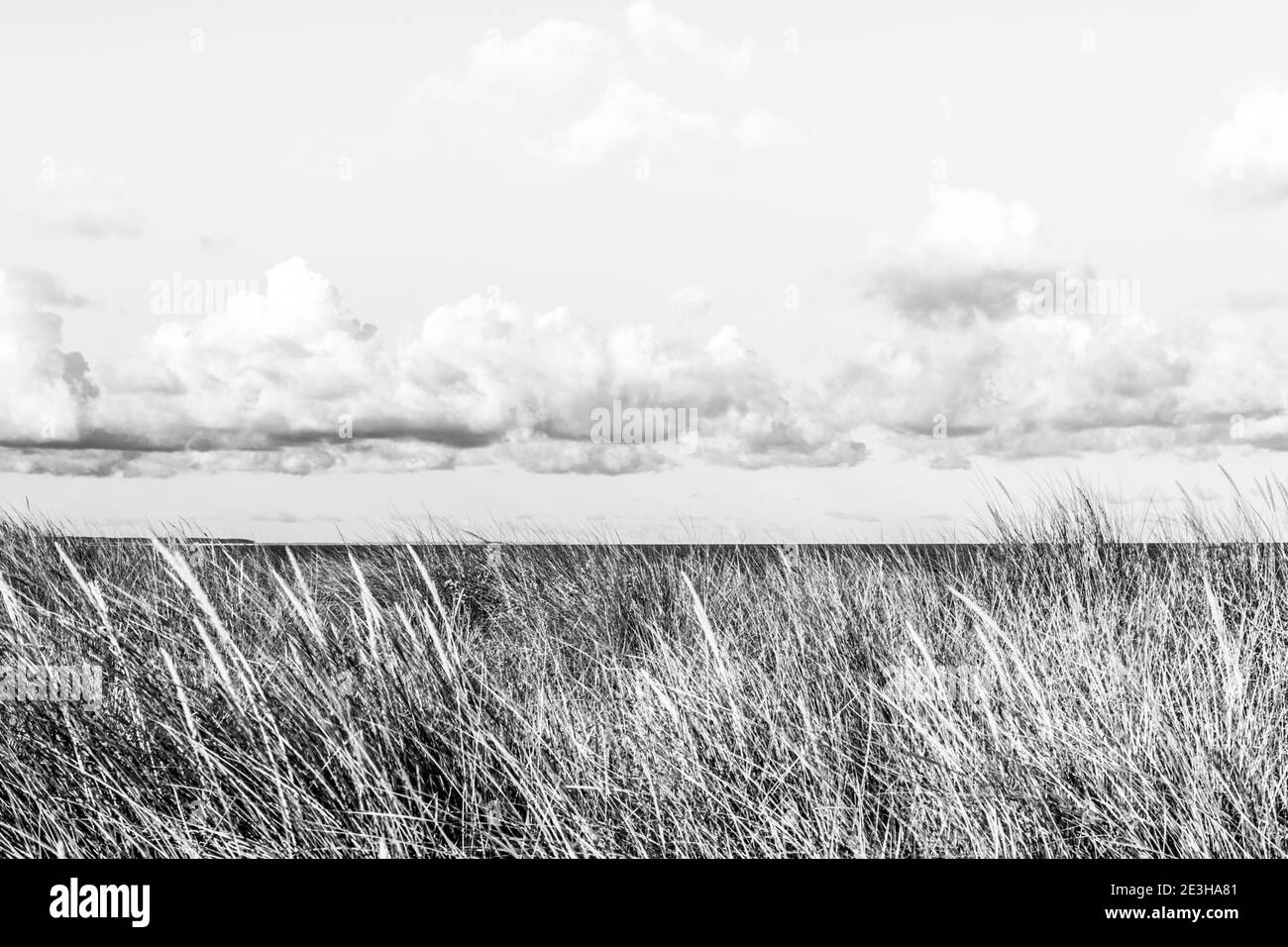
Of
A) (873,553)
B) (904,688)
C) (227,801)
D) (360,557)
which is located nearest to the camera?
(227,801)

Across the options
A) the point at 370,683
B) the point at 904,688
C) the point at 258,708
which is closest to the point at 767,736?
the point at 904,688

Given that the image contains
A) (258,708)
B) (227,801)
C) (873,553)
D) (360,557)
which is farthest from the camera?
(360,557)

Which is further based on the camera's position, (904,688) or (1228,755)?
(904,688)

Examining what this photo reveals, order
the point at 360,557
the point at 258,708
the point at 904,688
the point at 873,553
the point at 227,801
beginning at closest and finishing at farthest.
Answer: the point at 227,801 → the point at 258,708 → the point at 904,688 → the point at 873,553 → the point at 360,557

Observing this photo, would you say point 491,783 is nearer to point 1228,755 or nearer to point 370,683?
point 370,683

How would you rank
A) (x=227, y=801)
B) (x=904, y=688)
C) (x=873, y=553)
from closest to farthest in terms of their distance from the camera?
1. (x=227, y=801)
2. (x=904, y=688)
3. (x=873, y=553)
